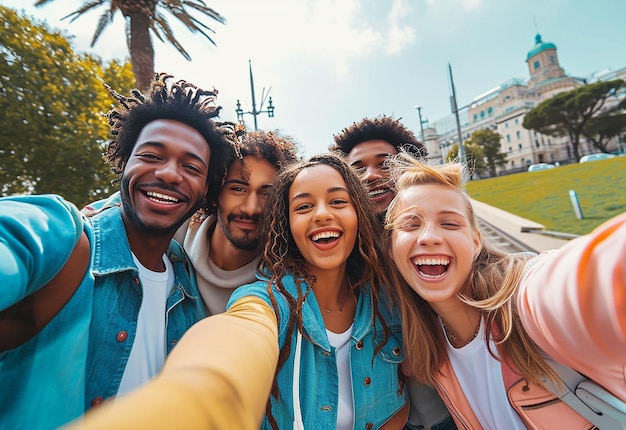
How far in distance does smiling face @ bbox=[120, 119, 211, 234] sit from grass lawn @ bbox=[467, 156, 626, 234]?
34.0ft

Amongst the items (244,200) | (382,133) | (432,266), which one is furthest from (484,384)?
(382,133)

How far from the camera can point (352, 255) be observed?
8.45ft

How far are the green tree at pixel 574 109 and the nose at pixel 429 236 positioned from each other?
5084 cm

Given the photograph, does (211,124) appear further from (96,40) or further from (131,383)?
(96,40)

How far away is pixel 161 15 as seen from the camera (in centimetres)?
902

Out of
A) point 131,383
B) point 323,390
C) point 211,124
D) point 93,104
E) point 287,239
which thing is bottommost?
point 323,390

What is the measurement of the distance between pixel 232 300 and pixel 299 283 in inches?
18.8

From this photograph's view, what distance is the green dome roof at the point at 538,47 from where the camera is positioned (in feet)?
259

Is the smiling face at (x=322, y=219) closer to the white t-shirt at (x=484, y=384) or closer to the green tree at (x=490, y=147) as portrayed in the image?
the white t-shirt at (x=484, y=384)

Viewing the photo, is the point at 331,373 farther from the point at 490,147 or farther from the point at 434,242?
the point at 490,147

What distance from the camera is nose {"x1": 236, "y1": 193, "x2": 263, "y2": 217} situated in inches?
105

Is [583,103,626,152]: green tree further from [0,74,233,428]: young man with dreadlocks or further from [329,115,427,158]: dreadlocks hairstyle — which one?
[0,74,233,428]: young man with dreadlocks

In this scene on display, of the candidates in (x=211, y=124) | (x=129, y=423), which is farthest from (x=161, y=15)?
(x=129, y=423)

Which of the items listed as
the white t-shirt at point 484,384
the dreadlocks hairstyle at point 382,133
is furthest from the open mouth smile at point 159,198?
the dreadlocks hairstyle at point 382,133
